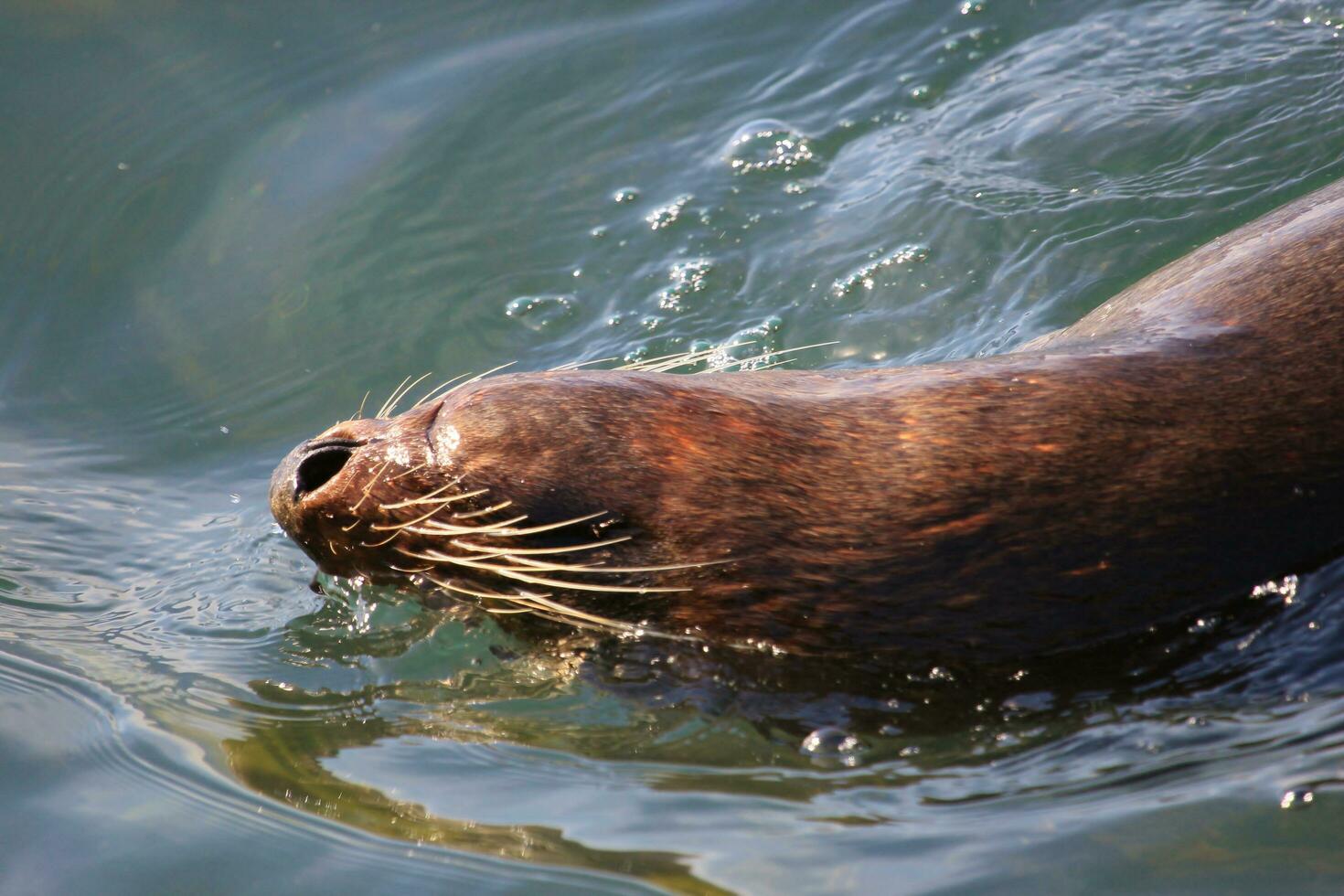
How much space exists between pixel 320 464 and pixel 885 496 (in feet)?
5.32

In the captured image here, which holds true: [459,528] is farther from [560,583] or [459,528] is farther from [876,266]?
[876,266]

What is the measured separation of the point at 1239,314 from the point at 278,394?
407 cm

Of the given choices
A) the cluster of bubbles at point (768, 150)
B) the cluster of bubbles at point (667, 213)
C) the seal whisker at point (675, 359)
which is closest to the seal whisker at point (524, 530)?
the seal whisker at point (675, 359)

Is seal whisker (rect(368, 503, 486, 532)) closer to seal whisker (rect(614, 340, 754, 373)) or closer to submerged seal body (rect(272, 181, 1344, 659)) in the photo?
submerged seal body (rect(272, 181, 1344, 659))

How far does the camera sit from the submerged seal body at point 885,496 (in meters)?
3.67

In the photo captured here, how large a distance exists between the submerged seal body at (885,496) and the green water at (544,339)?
217 mm

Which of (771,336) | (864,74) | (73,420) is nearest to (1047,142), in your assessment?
(864,74)

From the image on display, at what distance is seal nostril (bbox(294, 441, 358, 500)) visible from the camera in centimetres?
411

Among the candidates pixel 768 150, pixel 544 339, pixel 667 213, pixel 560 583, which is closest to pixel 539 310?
pixel 544 339

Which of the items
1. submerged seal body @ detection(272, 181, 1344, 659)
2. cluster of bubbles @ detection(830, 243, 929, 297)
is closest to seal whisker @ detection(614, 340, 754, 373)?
cluster of bubbles @ detection(830, 243, 929, 297)

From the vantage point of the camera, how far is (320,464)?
13.7 feet

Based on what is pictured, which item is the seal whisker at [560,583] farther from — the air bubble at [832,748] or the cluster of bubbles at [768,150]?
the cluster of bubbles at [768,150]

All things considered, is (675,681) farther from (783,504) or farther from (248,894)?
(248,894)

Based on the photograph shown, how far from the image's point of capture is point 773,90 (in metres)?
7.49
